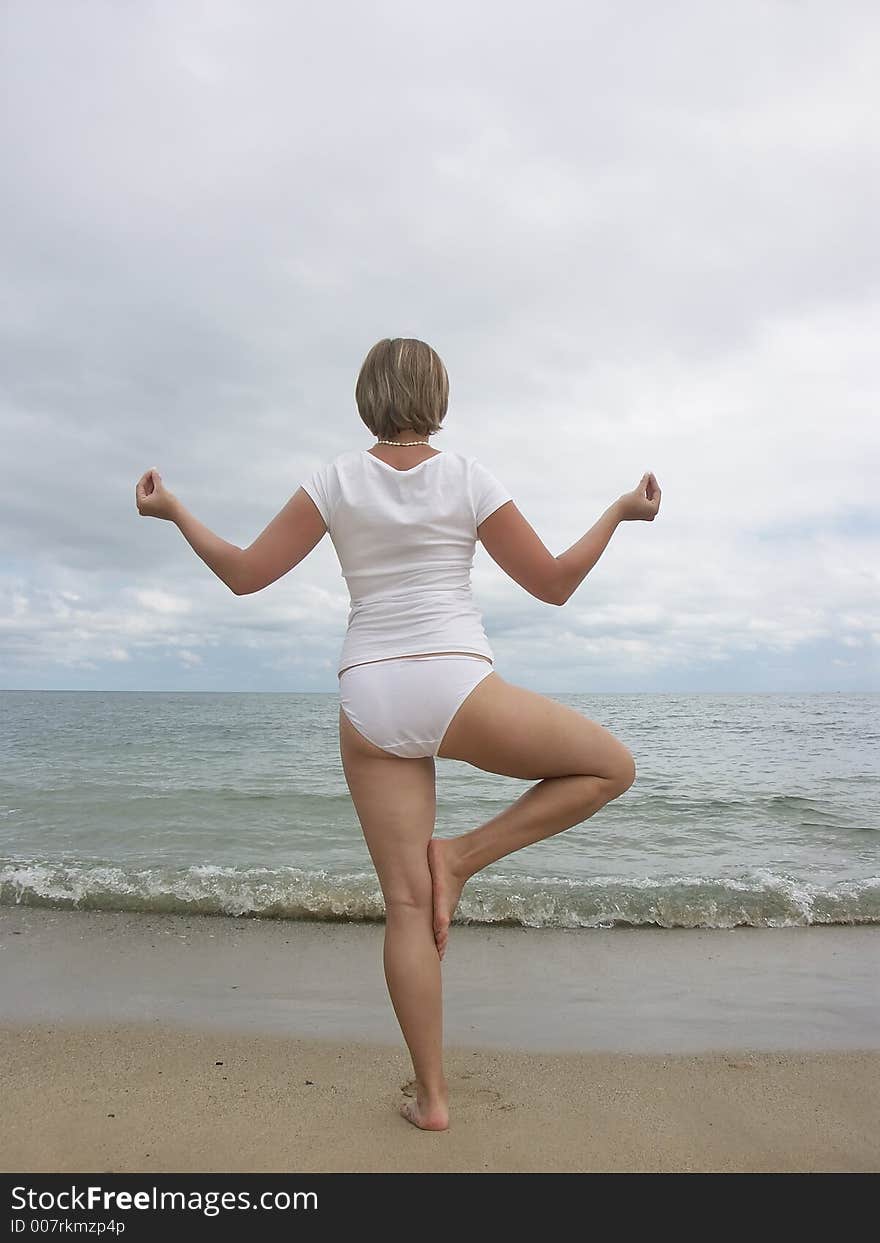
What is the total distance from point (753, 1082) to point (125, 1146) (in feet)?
6.62

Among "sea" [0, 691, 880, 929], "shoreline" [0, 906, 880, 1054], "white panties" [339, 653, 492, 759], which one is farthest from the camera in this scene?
"sea" [0, 691, 880, 929]

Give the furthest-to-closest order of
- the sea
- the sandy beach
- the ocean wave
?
1. the sea
2. the ocean wave
3. the sandy beach

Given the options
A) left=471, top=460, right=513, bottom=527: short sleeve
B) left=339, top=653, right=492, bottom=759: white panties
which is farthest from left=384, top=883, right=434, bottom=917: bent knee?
left=471, top=460, right=513, bottom=527: short sleeve

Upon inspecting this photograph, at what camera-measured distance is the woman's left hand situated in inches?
96.8

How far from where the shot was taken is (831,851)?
7691 millimetres

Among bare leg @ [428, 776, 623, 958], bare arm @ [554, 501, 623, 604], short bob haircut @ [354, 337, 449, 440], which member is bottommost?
bare leg @ [428, 776, 623, 958]

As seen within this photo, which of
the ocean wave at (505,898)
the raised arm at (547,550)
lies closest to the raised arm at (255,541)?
the raised arm at (547,550)

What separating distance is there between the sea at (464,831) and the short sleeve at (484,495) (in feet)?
11.5

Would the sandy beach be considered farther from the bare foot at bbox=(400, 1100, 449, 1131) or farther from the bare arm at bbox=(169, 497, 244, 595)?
the bare arm at bbox=(169, 497, 244, 595)

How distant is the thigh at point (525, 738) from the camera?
228cm

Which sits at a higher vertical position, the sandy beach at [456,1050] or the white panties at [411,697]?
the white panties at [411,697]

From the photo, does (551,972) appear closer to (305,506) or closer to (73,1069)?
(73,1069)

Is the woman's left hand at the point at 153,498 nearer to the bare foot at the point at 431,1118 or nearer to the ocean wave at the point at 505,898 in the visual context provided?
the bare foot at the point at 431,1118
